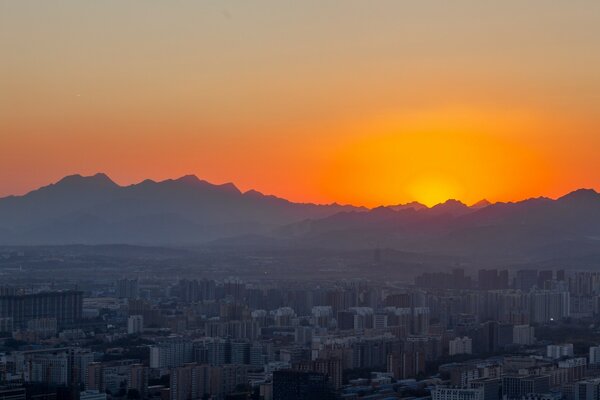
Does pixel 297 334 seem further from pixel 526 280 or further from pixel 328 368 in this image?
pixel 526 280

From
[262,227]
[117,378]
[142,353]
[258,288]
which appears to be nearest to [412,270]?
[258,288]

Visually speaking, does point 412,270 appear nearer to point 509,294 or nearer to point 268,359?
point 509,294

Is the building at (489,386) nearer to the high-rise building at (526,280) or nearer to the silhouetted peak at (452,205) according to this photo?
the high-rise building at (526,280)

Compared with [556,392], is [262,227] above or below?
above

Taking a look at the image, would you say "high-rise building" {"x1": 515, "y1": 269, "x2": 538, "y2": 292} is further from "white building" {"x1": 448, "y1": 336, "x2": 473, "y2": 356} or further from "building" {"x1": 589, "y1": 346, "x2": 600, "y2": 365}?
"building" {"x1": 589, "y1": 346, "x2": 600, "y2": 365}

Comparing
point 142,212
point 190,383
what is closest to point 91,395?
point 190,383

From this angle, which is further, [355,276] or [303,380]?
[355,276]
